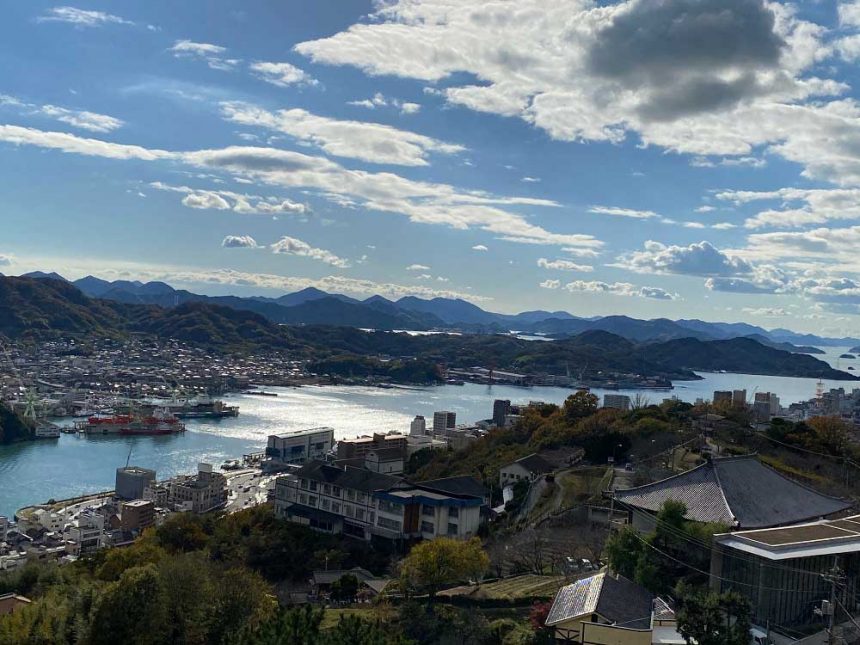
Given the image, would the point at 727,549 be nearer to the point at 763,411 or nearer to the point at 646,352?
the point at 763,411

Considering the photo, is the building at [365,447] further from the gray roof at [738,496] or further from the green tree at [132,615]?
the green tree at [132,615]

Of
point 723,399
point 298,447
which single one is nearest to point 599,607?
point 723,399

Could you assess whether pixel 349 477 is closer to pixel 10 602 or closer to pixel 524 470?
pixel 524 470

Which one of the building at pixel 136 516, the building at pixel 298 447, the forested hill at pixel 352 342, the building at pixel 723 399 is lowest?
the building at pixel 136 516

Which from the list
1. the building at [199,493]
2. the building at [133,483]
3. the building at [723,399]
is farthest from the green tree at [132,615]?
the building at [723,399]

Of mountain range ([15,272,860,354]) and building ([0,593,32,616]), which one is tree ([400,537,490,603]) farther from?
mountain range ([15,272,860,354])

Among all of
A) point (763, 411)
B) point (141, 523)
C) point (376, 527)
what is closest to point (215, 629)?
point (376, 527)
